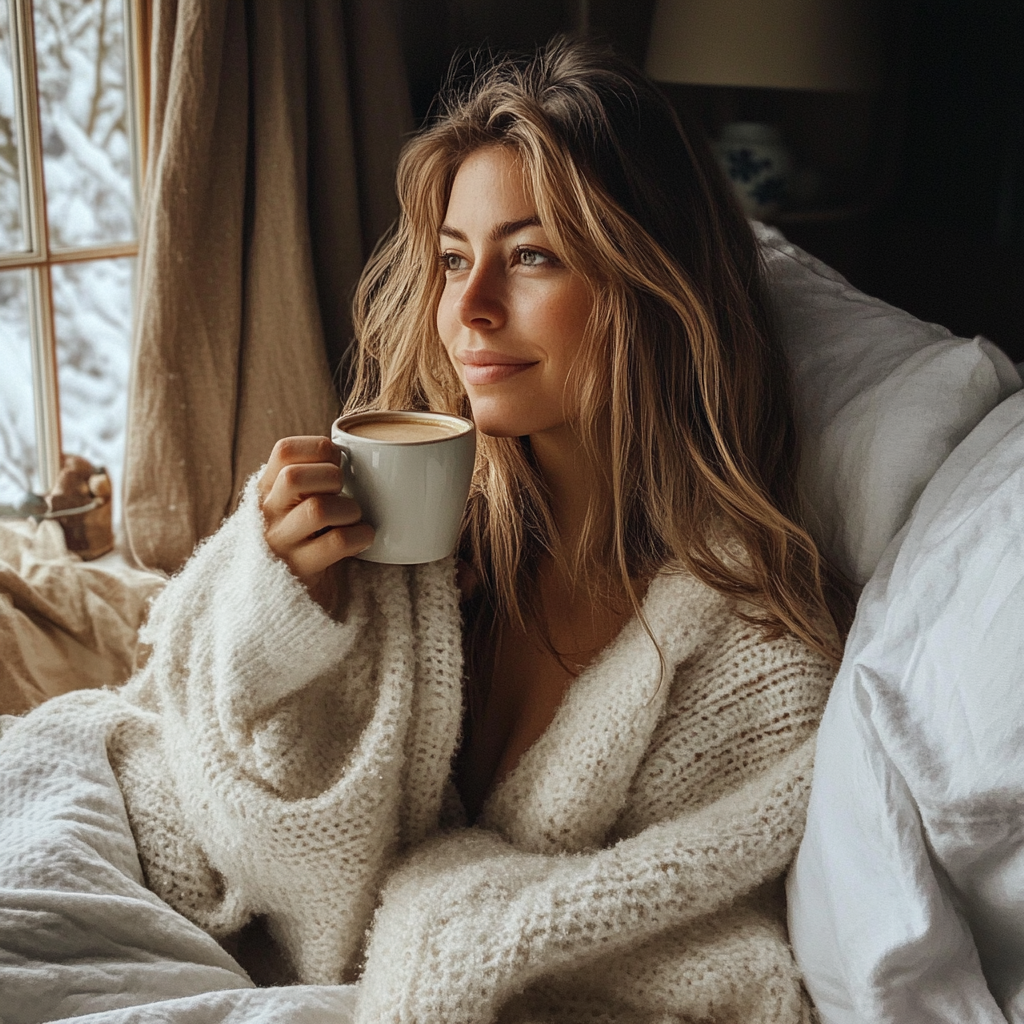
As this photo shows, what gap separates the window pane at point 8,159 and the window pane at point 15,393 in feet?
0.17

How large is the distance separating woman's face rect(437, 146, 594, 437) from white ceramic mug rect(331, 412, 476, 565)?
0.25ft

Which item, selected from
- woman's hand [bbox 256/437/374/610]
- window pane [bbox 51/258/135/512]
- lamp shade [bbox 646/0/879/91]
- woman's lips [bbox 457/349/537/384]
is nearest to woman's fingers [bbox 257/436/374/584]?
woman's hand [bbox 256/437/374/610]

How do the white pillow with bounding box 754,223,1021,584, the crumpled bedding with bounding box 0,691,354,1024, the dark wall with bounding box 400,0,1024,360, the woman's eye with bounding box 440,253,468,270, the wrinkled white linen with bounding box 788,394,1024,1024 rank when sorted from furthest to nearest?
the dark wall with bounding box 400,0,1024,360 → the woman's eye with bounding box 440,253,468,270 → the white pillow with bounding box 754,223,1021,584 → the crumpled bedding with bounding box 0,691,354,1024 → the wrinkled white linen with bounding box 788,394,1024,1024

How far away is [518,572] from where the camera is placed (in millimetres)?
1119

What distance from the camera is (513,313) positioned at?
953mm

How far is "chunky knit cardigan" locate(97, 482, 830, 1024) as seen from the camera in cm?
82

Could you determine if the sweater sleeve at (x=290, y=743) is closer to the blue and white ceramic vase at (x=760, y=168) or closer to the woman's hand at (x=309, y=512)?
the woman's hand at (x=309, y=512)

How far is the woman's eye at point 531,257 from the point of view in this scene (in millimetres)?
952

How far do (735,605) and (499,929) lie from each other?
333 mm

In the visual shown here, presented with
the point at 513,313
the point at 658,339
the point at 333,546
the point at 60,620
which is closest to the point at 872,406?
the point at 658,339

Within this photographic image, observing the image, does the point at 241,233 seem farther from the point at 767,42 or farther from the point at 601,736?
the point at 767,42

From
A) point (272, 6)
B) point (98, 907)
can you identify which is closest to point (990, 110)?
Answer: point (272, 6)

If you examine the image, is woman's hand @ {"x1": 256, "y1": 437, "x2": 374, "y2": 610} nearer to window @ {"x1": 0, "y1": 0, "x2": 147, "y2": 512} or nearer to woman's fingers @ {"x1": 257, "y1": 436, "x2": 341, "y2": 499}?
woman's fingers @ {"x1": 257, "y1": 436, "x2": 341, "y2": 499}

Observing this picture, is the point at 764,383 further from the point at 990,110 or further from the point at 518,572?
the point at 990,110
